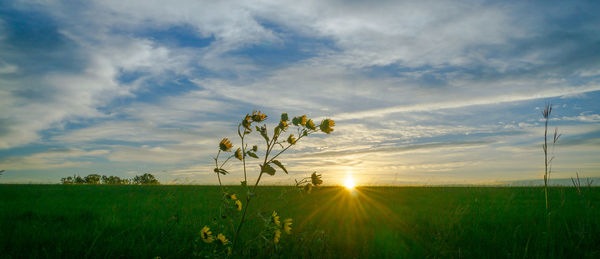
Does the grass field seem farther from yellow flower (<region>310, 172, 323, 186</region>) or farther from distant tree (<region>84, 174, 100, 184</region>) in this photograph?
distant tree (<region>84, 174, 100, 184</region>)

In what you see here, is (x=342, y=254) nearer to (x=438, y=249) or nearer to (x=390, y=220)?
(x=438, y=249)

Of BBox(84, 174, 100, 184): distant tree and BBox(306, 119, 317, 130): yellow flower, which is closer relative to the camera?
BBox(306, 119, 317, 130): yellow flower

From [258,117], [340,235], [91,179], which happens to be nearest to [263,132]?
[258,117]

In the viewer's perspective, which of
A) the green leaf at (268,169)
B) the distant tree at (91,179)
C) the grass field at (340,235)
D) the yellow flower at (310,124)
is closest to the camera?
the green leaf at (268,169)

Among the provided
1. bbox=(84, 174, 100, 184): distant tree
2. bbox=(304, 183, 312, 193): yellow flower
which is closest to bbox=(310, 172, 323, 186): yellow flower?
bbox=(304, 183, 312, 193): yellow flower

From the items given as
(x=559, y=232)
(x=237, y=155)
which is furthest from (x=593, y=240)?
(x=237, y=155)

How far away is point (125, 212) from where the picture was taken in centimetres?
617

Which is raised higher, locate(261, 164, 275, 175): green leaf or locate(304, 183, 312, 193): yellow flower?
locate(261, 164, 275, 175): green leaf

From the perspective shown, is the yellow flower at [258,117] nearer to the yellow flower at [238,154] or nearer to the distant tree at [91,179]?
the yellow flower at [238,154]

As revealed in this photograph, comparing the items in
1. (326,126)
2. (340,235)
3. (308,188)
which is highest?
(326,126)

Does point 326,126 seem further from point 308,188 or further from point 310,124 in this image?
point 308,188

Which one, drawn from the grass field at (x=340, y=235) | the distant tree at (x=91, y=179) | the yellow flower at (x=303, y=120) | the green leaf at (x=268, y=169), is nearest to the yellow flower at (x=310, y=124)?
the yellow flower at (x=303, y=120)

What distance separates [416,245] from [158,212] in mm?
4815

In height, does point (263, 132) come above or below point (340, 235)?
above
